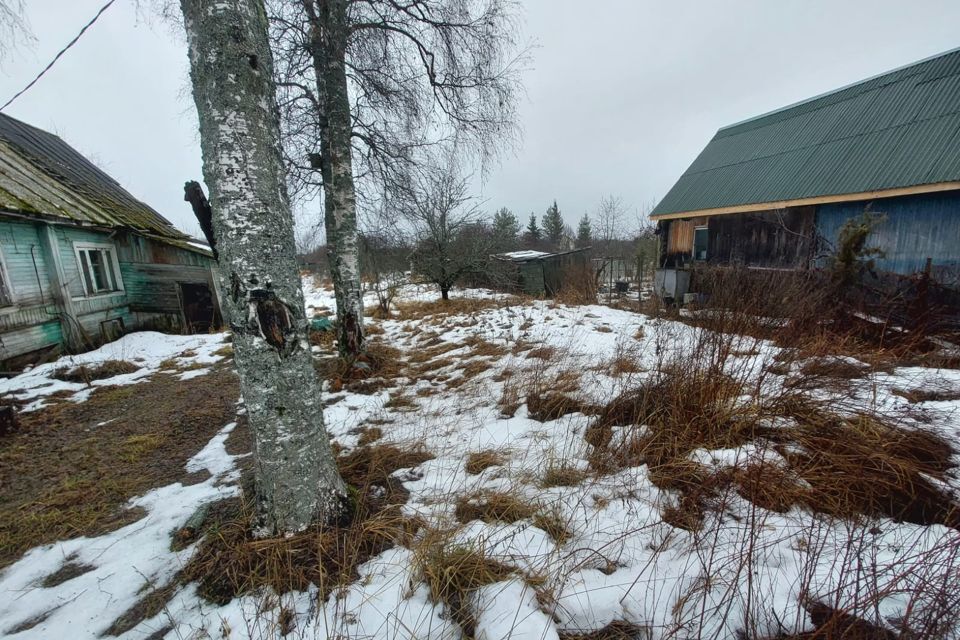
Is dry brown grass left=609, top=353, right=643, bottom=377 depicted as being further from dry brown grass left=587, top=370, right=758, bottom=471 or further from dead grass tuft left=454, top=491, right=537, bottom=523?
dead grass tuft left=454, top=491, right=537, bottom=523

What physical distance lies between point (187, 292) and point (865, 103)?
18.0 m

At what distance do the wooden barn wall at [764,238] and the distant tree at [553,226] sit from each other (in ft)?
109

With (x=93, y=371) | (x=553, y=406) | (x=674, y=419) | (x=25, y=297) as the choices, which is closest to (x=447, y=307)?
(x=93, y=371)

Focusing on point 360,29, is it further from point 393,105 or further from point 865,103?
point 865,103

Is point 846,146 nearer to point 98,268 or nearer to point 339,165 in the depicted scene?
point 339,165

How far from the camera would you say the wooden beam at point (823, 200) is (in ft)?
21.5

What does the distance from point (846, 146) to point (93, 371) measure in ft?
52.3

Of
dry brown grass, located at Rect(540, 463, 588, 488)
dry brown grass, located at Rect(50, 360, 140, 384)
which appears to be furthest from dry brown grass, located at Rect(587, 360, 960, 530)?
dry brown grass, located at Rect(50, 360, 140, 384)

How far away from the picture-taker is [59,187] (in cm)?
772

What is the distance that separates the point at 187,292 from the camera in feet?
30.8

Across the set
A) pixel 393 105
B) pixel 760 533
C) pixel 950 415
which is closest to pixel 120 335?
pixel 393 105

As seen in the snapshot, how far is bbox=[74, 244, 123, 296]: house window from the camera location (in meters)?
7.58


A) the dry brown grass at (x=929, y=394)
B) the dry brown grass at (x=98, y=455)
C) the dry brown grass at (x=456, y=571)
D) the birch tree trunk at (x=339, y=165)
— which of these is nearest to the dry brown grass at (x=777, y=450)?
the dry brown grass at (x=929, y=394)

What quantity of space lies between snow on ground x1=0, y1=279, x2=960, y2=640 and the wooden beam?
6253 millimetres
